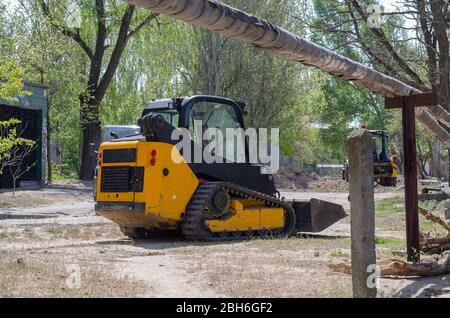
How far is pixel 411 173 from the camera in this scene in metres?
8.34

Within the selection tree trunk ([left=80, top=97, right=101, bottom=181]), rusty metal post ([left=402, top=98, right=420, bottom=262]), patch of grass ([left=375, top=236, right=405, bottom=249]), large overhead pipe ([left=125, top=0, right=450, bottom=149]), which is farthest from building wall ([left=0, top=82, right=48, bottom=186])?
rusty metal post ([left=402, top=98, right=420, bottom=262])

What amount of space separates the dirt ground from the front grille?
3.24 ft

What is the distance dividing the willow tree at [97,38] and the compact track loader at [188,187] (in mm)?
17706

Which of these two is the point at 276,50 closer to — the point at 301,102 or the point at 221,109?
the point at 221,109

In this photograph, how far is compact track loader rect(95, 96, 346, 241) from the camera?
11.7 meters

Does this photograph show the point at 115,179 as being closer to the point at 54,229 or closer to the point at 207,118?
the point at 207,118

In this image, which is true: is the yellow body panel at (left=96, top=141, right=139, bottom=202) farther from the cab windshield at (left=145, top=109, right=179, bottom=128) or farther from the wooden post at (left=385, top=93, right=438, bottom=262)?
the wooden post at (left=385, top=93, right=438, bottom=262)

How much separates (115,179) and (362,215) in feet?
23.4

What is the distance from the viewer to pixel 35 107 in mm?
26875

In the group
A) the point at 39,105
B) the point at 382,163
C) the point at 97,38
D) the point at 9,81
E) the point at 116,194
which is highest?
the point at 97,38

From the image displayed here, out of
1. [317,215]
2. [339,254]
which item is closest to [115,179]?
[317,215]

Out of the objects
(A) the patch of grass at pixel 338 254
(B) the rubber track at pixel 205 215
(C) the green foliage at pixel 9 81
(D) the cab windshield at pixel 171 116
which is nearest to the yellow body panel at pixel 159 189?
(B) the rubber track at pixel 205 215
